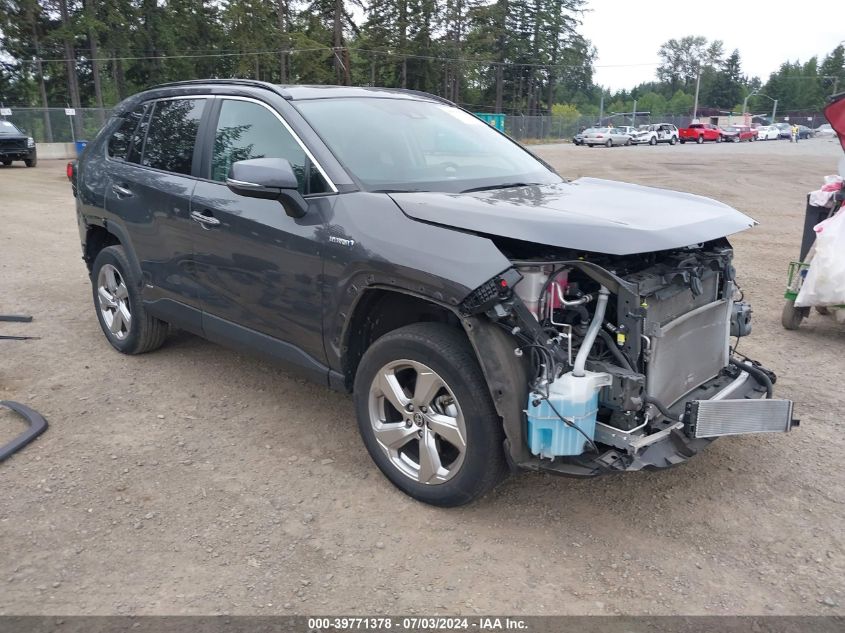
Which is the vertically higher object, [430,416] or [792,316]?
[430,416]

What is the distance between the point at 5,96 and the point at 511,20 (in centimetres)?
4761

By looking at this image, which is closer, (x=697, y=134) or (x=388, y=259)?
(x=388, y=259)

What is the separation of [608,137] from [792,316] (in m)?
47.8

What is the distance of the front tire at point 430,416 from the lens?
117 inches

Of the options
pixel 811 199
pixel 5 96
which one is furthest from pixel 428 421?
pixel 5 96

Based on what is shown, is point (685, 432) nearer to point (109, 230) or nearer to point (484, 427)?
point (484, 427)

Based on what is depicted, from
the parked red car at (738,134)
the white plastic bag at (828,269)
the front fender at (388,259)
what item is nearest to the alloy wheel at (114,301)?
the front fender at (388,259)

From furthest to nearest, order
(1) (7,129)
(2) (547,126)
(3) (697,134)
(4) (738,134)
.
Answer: (2) (547,126)
(4) (738,134)
(3) (697,134)
(1) (7,129)

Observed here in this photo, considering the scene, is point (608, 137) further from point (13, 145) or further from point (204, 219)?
point (204, 219)

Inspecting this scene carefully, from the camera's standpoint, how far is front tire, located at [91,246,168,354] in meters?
4.99

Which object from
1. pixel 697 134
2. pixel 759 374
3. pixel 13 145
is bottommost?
pixel 759 374

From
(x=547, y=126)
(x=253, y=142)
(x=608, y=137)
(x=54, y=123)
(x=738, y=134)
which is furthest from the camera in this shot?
(x=547, y=126)

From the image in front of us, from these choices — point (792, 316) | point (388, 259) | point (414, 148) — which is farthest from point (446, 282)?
point (792, 316)

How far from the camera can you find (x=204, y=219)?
4.11 meters
